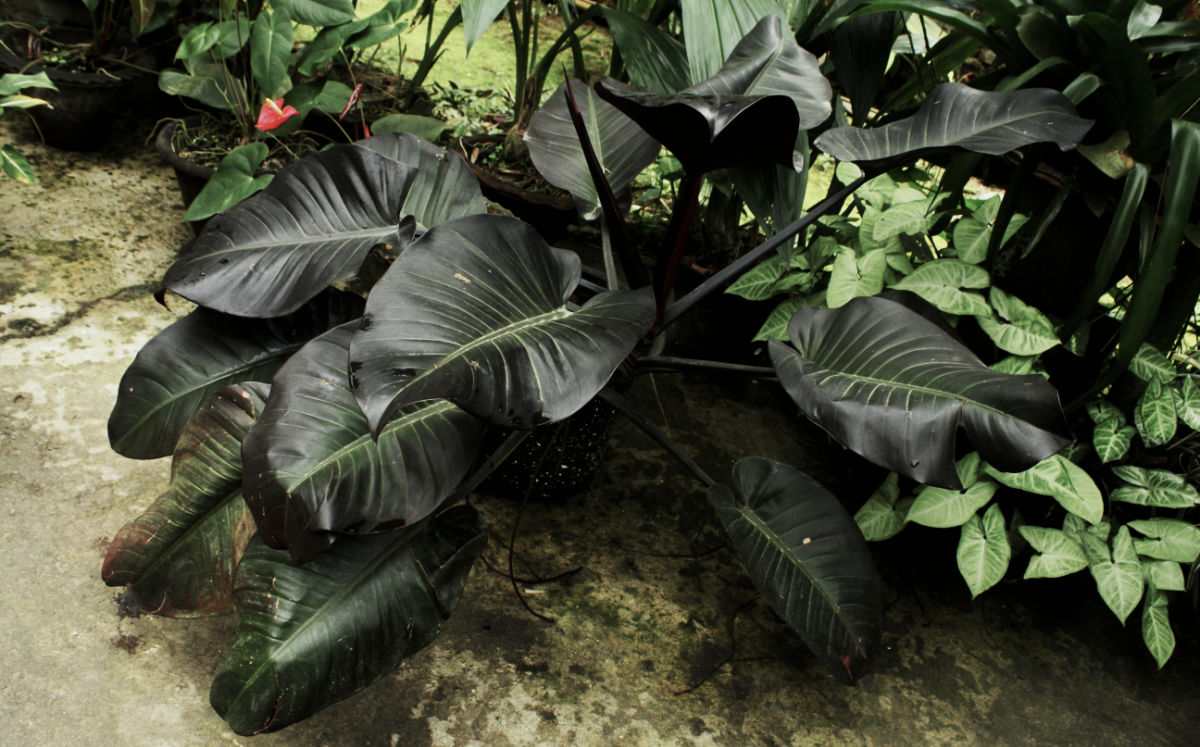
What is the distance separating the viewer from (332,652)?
117 centimetres

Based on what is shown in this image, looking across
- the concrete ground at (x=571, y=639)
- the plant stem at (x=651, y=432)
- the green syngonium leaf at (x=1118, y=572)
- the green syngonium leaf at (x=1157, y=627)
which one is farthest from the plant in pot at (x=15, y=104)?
the green syngonium leaf at (x=1157, y=627)

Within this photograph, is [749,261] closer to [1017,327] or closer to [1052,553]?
[1017,327]

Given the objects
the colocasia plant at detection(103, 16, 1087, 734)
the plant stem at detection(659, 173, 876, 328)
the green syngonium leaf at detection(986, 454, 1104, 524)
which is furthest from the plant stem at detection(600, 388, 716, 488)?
the green syngonium leaf at detection(986, 454, 1104, 524)

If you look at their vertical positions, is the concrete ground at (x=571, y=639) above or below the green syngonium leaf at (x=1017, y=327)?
below

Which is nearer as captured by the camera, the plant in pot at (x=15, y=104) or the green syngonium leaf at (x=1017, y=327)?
the green syngonium leaf at (x=1017, y=327)

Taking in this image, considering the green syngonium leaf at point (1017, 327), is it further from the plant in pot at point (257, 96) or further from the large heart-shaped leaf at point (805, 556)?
the plant in pot at point (257, 96)

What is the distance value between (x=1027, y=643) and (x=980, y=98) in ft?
3.27

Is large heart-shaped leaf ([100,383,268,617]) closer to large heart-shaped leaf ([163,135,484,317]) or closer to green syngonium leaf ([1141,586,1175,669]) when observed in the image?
large heart-shaped leaf ([163,135,484,317])

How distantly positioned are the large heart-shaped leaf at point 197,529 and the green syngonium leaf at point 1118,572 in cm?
135

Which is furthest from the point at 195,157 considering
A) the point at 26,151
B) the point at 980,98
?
the point at 980,98

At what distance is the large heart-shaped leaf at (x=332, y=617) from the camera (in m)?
1.12

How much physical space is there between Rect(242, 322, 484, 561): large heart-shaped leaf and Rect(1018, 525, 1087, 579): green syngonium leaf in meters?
0.98

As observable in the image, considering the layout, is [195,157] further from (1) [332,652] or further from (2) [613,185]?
(1) [332,652]

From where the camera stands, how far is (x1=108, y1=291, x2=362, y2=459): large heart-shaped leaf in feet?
4.49
